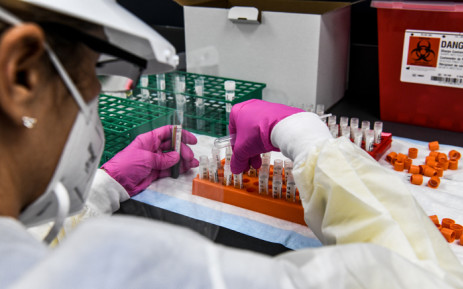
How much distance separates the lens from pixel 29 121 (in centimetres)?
42

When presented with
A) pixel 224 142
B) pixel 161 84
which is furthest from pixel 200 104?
pixel 224 142

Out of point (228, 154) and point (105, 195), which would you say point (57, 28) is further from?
point (228, 154)

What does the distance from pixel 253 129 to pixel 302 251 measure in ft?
1.64

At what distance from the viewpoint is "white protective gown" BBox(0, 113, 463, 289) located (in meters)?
0.37

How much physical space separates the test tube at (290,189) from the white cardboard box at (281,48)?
0.48 metres

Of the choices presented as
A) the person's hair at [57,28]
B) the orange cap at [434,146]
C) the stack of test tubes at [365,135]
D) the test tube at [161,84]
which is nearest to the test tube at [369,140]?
the stack of test tubes at [365,135]

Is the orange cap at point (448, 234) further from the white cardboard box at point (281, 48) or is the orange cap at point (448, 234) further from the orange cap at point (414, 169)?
the white cardboard box at point (281, 48)

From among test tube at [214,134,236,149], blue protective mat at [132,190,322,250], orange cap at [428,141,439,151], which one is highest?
test tube at [214,134,236,149]

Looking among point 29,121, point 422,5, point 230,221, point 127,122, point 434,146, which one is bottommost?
point 230,221

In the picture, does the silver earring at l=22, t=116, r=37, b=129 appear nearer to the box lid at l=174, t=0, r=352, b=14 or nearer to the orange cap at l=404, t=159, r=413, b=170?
the orange cap at l=404, t=159, r=413, b=170

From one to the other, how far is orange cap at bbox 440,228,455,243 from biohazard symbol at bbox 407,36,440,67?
64 centimetres

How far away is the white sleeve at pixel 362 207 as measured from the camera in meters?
0.65

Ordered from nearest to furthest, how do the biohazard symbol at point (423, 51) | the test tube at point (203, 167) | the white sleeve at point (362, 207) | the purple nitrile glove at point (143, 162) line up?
the white sleeve at point (362, 207), the purple nitrile glove at point (143, 162), the test tube at point (203, 167), the biohazard symbol at point (423, 51)

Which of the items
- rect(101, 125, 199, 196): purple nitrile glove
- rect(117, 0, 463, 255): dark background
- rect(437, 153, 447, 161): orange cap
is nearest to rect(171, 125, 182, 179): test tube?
rect(101, 125, 199, 196): purple nitrile glove
